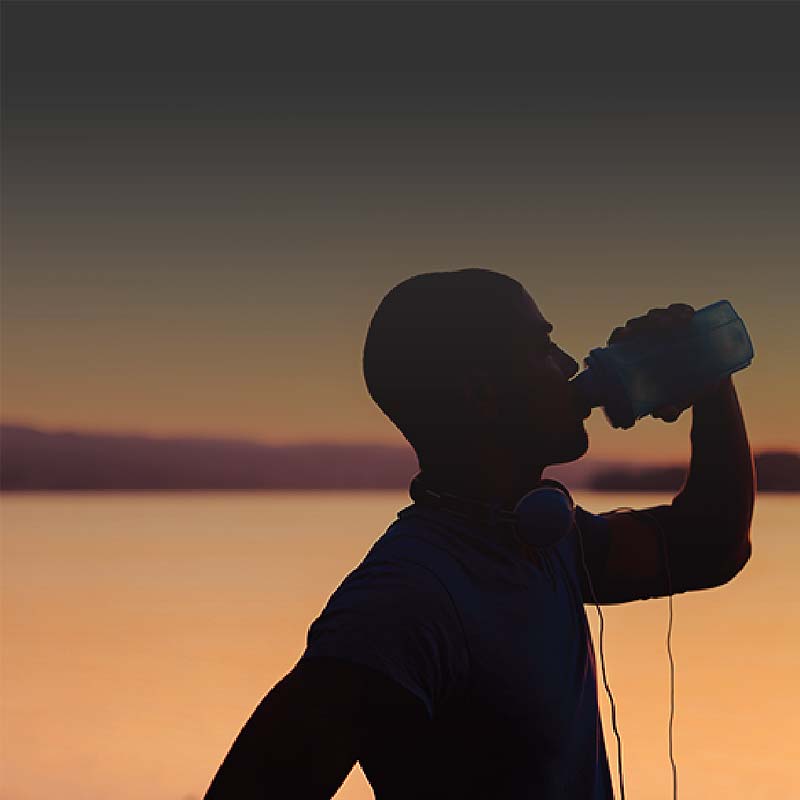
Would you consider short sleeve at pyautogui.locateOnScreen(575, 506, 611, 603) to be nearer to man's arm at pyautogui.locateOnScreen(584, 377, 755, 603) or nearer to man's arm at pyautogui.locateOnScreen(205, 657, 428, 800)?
man's arm at pyautogui.locateOnScreen(584, 377, 755, 603)

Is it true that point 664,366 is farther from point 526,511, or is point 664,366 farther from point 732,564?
point 526,511

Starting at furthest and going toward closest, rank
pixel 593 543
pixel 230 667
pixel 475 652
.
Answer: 1. pixel 230 667
2. pixel 593 543
3. pixel 475 652

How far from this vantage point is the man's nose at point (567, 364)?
1728 millimetres

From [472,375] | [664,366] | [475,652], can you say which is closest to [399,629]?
[475,652]

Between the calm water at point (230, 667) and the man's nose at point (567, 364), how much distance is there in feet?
13.0

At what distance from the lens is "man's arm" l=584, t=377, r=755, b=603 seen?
1.96 metres

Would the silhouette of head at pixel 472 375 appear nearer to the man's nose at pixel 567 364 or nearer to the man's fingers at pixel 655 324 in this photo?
the man's nose at pixel 567 364

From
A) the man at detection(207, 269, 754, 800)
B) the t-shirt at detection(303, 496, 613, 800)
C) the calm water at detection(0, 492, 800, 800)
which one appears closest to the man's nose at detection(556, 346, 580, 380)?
the man at detection(207, 269, 754, 800)

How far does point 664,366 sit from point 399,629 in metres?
0.76

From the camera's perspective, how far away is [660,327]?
6.35 feet

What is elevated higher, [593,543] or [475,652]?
[593,543]

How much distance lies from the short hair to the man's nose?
0.08m

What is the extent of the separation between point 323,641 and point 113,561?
769 inches

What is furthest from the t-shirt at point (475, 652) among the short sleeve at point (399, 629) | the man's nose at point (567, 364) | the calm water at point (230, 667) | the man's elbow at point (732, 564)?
the calm water at point (230, 667)
